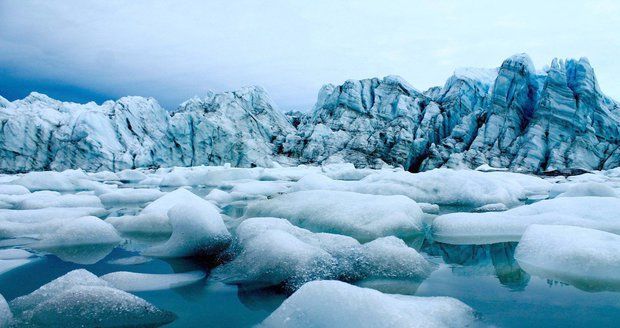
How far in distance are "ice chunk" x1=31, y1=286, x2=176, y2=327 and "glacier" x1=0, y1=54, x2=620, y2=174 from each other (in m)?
27.1

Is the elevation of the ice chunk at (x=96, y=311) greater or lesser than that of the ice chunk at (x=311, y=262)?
greater

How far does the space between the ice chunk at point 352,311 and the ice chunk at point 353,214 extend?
1.78 metres

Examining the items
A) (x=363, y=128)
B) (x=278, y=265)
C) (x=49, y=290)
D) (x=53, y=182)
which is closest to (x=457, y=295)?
(x=278, y=265)

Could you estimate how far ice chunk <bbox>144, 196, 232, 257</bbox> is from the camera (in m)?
3.04

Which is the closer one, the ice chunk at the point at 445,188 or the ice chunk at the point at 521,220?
the ice chunk at the point at 521,220

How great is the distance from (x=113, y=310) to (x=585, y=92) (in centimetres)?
3181

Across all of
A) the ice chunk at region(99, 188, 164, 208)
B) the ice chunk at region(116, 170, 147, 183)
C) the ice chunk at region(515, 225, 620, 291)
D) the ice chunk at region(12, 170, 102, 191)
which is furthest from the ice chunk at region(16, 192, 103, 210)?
the ice chunk at region(116, 170, 147, 183)

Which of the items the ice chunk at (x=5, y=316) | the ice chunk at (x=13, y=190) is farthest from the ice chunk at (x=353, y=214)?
the ice chunk at (x=13, y=190)

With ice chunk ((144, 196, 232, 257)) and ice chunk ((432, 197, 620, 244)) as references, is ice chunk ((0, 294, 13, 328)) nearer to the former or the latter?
ice chunk ((144, 196, 232, 257))

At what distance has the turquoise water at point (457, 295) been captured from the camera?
1807 millimetres

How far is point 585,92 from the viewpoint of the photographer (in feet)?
87.4

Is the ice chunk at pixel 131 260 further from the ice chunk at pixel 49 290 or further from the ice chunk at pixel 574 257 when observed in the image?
the ice chunk at pixel 574 257

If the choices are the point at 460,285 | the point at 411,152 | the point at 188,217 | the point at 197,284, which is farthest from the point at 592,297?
the point at 411,152

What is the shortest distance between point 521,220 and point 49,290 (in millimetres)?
3702
